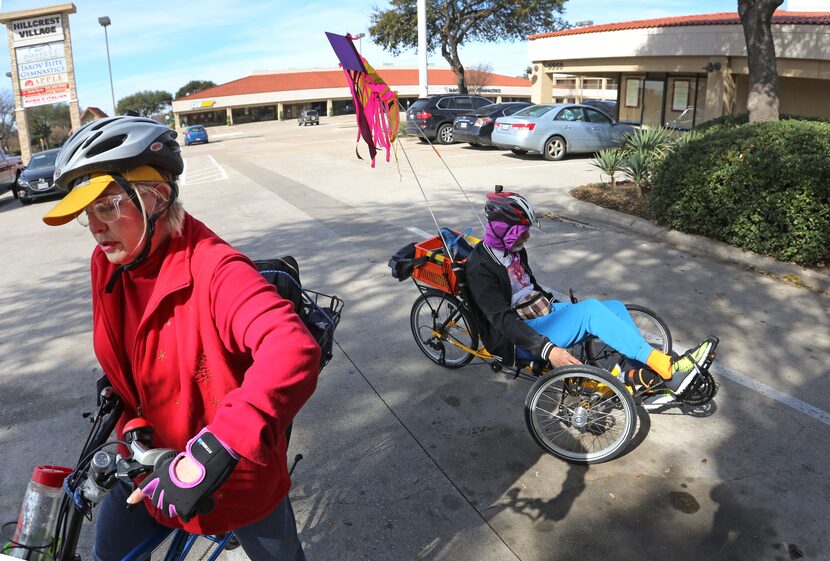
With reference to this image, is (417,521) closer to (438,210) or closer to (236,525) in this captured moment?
(236,525)

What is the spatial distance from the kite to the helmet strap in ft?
6.86

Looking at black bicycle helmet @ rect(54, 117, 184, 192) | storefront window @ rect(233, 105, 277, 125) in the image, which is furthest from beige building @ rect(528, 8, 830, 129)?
storefront window @ rect(233, 105, 277, 125)

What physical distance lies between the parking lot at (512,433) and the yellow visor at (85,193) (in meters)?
1.80

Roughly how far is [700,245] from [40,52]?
30.6m

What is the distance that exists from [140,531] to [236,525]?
1.40 feet

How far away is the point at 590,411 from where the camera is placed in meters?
3.49

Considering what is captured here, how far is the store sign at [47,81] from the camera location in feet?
91.9

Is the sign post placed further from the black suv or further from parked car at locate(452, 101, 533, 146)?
parked car at locate(452, 101, 533, 146)

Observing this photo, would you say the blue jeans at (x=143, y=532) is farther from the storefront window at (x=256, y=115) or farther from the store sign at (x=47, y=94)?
the storefront window at (x=256, y=115)

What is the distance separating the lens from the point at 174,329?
1.64m

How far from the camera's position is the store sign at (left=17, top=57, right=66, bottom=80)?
91.6ft

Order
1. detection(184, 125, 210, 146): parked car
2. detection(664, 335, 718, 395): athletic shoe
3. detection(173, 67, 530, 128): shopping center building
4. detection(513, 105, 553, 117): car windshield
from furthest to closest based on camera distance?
1. detection(173, 67, 530, 128): shopping center building
2. detection(184, 125, 210, 146): parked car
3. detection(513, 105, 553, 117): car windshield
4. detection(664, 335, 718, 395): athletic shoe

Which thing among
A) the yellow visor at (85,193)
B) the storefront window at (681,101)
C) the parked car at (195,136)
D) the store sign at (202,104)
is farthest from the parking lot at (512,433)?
the store sign at (202,104)

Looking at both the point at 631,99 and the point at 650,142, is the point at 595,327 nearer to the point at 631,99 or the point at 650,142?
the point at 650,142
